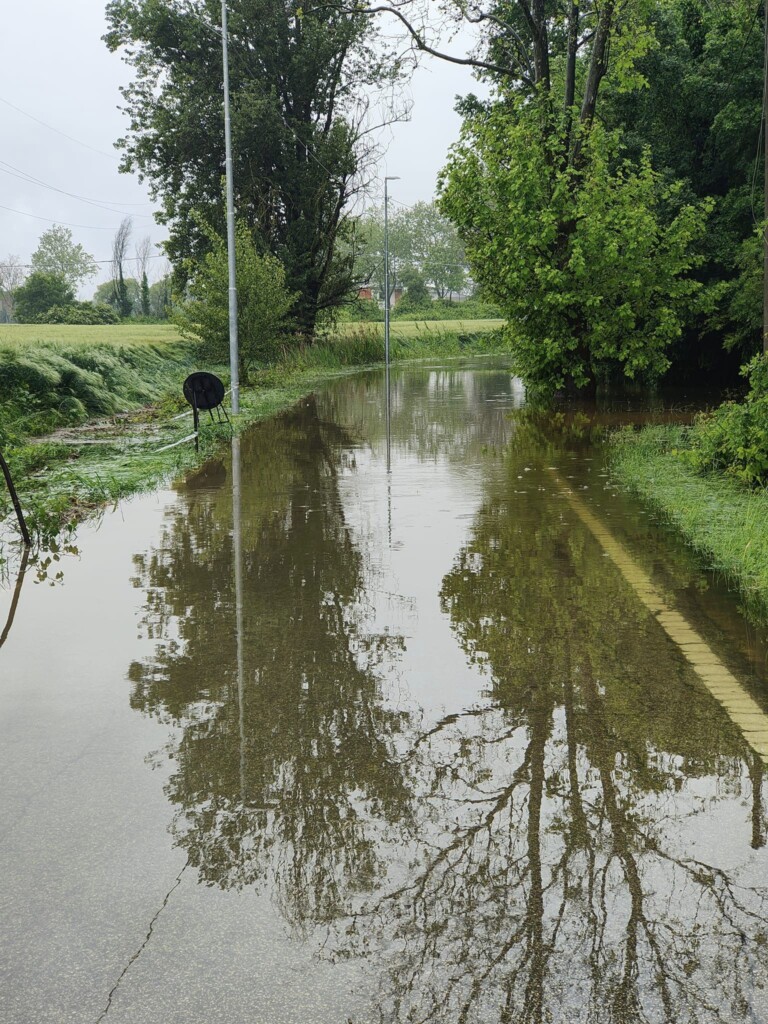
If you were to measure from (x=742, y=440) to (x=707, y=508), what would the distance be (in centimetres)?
178

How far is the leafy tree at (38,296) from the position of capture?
93312 mm

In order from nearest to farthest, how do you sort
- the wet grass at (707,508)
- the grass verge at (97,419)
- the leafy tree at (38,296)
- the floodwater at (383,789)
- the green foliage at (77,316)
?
the floodwater at (383,789) → the wet grass at (707,508) → the grass verge at (97,419) → the green foliage at (77,316) → the leafy tree at (38,296)

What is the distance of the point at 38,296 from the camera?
310 feet

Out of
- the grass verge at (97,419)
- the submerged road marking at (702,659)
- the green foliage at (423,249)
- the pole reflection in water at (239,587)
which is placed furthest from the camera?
the green foliage at (423,249)

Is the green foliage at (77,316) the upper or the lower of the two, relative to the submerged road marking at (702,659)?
upper

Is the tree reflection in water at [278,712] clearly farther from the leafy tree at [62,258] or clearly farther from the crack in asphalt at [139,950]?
the leafy tree at [62,258]

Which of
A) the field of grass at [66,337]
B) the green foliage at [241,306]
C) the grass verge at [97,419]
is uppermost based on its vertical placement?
the green foliage at [241,306]

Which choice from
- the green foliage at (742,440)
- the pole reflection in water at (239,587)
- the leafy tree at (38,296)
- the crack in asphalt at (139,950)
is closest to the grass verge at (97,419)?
the pole reflection in water at (239,587)

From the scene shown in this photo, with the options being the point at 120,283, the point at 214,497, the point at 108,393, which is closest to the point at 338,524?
the point at 214,497

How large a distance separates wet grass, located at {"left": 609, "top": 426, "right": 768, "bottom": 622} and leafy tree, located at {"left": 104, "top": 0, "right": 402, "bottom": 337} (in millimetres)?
31764

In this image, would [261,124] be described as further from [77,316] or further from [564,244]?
[77,316]

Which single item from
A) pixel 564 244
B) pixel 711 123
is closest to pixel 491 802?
pixel 564 244

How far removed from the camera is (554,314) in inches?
903

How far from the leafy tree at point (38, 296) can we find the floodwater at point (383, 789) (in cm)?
8853
